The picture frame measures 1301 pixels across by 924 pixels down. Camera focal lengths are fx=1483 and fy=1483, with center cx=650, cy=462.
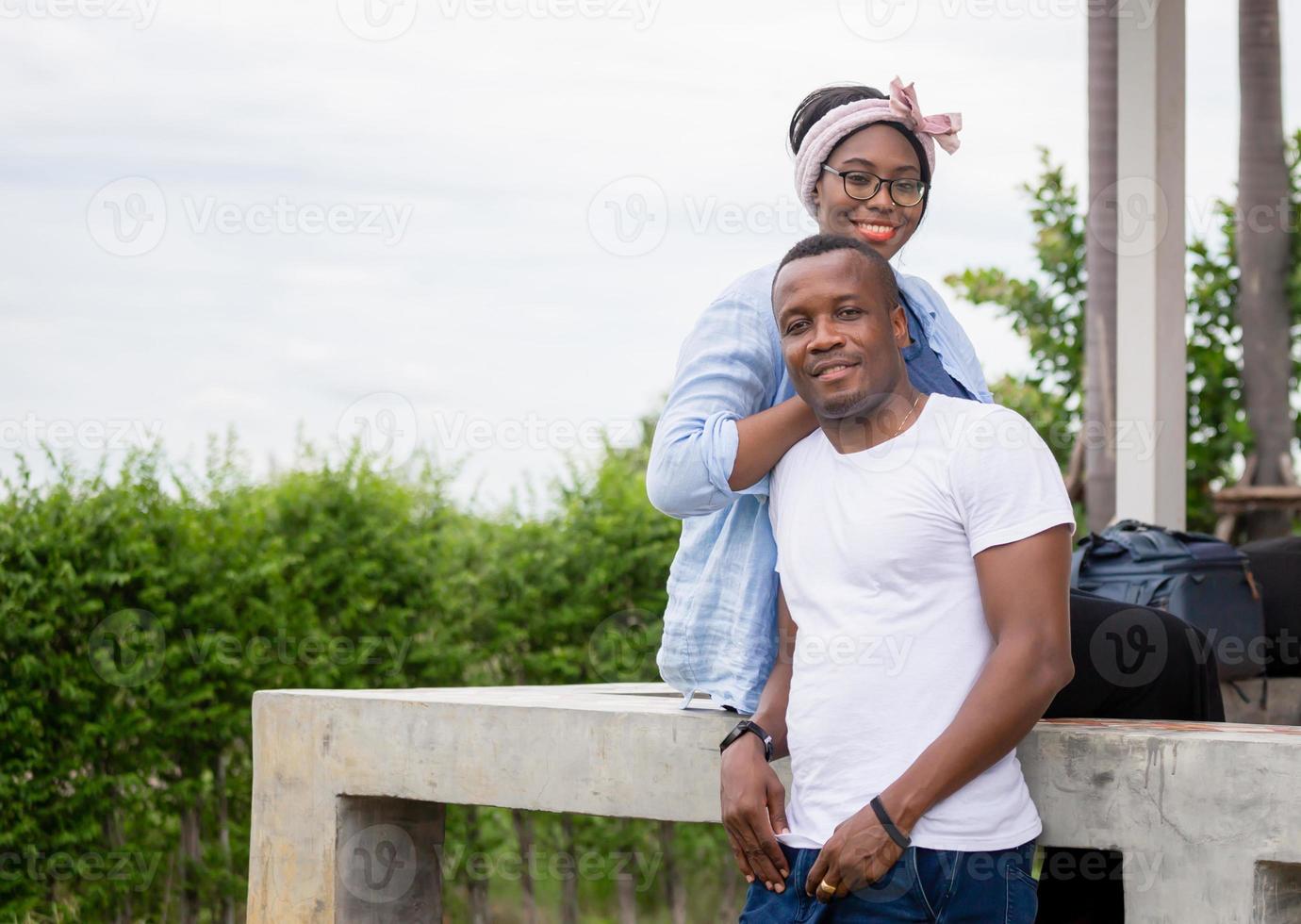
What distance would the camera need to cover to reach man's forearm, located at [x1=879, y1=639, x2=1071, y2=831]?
2373 mm

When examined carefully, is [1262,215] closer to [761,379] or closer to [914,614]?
[761,379]

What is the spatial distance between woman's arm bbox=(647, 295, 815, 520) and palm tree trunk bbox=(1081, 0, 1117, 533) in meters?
4.63

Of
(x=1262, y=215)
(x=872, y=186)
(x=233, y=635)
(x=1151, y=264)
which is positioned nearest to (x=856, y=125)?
(x=872, y=186)

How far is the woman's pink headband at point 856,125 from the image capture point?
294 centimetres

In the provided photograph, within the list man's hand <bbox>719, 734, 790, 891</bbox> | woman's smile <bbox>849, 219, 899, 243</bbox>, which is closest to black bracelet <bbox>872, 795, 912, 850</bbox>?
man's hand <bbox>719, 734, 790, 891</bbox>

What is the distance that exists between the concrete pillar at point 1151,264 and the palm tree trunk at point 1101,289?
1277mm

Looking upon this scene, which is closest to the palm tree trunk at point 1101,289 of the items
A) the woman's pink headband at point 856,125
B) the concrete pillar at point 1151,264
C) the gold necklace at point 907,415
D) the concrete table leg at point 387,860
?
the concrete pillar at point 1151,264

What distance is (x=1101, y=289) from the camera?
736 centimetres

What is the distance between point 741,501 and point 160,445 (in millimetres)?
3334

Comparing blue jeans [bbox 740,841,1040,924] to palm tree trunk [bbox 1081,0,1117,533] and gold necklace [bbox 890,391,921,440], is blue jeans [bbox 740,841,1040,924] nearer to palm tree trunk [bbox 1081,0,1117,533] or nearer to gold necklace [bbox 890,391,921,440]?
gold necklace [bbox 890,391,921,440]

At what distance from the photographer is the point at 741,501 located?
3.09 meters

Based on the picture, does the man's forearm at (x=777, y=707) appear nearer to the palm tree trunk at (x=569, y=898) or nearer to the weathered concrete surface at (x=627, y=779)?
the weathered concrete surface at (x=627, y=779)

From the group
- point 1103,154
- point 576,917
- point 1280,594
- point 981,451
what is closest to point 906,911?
point 981,451

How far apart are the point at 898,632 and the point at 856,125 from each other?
1049 mm
